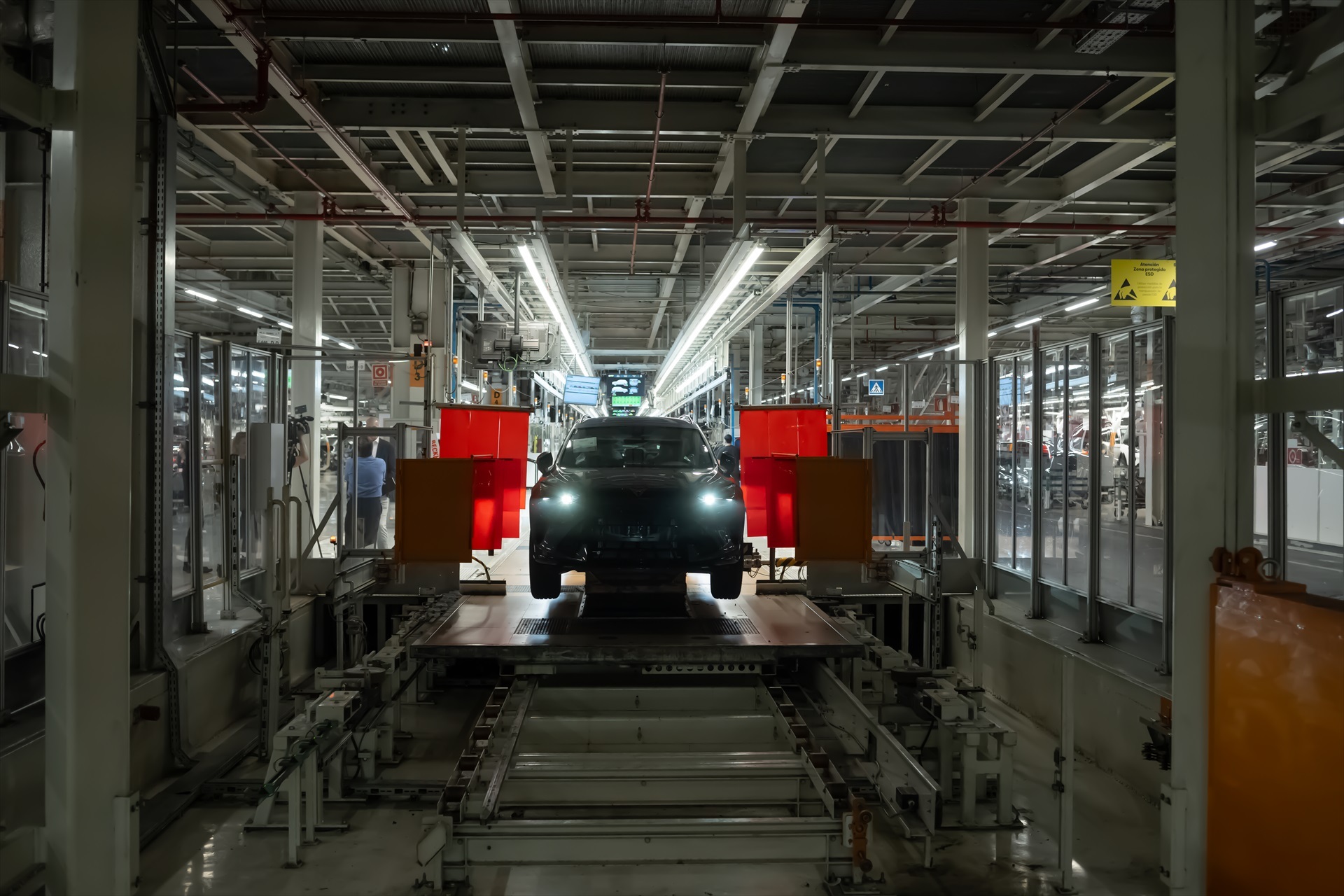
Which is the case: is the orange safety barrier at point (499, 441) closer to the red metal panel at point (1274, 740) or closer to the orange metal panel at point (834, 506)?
the orange metal panel at point (834, 506)

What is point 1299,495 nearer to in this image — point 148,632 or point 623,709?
point 623,709

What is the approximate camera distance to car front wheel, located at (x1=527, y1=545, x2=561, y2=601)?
5.50 meters

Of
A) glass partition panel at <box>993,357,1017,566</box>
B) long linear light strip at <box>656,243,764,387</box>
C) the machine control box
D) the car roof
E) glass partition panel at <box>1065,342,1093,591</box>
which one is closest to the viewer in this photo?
the machine control box

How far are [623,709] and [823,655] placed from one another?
49.8 inches

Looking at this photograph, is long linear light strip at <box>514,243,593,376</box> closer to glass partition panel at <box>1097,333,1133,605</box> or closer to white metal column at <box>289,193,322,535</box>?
white metal column at <box>289,193,322,535</box>

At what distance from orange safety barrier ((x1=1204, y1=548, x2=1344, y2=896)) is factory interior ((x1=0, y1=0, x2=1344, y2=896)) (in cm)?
1

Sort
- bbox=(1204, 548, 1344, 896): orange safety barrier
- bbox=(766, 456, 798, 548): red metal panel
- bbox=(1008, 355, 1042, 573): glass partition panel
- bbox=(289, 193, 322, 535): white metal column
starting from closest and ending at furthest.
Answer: bbox=(1204, 548, 1344, 896): orange safety barrier, bbox=(766, 456, 798, 548): red metal panel, bbox=(1008, 355, 1042, 573): glass partition panel, bbox=(289, 193, 322, 535): white metal column

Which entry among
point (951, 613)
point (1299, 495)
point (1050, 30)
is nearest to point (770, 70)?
point (1050, 30)

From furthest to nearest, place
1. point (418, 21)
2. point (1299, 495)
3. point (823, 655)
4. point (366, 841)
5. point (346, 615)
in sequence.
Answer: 1. point (1299, 495)
2. point (346, 615)
3. point (418, 21)
4. point (823, 655)
5. point (366, 841)

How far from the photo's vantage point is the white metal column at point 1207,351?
8.94ft

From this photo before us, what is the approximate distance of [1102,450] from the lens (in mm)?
6039

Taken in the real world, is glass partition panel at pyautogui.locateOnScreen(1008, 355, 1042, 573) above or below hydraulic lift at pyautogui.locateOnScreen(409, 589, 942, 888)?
above

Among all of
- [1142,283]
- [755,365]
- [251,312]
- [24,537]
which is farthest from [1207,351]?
[251,312]

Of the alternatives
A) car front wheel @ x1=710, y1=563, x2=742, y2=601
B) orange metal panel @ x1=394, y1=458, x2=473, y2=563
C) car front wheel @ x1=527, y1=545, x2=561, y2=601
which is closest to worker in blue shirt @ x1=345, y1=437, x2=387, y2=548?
orange metal panel @ x1=394, y1=458, x2=473, y2=563
